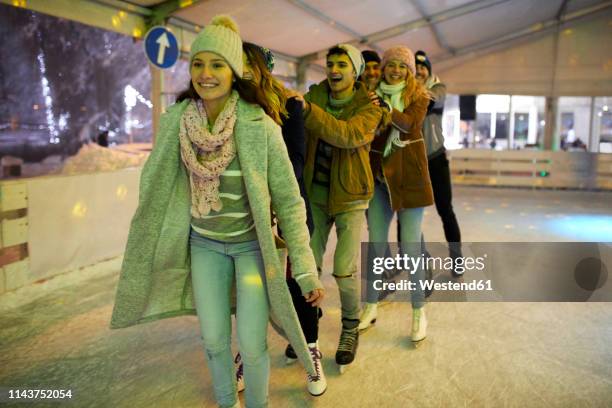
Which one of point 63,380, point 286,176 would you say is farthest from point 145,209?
point 63,380

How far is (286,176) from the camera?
71.2 inches

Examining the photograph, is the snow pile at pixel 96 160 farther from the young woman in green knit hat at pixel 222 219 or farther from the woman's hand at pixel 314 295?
the woman's hand at pixel 314 295

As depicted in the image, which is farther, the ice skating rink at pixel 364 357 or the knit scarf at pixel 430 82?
the knit scarf at pixel 430 82

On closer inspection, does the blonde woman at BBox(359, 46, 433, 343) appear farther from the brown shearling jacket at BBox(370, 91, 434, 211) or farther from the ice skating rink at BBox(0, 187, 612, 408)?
the ice skating rink at BBox(0, 187, 612, 408)

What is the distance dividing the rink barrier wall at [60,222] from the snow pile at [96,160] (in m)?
0.24

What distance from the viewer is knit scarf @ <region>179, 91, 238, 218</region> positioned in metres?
1.74

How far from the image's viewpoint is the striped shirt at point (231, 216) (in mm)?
1796

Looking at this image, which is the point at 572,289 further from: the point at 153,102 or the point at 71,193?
the point at 153,102

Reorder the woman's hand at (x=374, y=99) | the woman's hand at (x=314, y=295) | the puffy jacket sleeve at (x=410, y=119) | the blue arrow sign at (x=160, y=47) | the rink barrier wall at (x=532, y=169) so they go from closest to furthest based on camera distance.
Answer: the woman's hand at (x=314, y=295) < the woman's hand at (x=374, y=99) < the puffy jacket sleeve at (x=410, y=119) < the blue arrow sign at (x=160, y=47) < the rink barrier wall at (x=532, y=169)

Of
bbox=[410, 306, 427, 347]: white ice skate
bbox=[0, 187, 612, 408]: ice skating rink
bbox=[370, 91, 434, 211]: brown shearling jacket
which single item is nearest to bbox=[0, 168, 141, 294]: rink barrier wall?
bbox=[0, 187, 612, 408]: ice skating rink

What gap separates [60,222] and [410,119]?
3.13m

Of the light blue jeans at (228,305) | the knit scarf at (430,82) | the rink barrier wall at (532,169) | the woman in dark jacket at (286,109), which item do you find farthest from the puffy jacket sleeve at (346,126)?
the rink barrier wall at (532,169)

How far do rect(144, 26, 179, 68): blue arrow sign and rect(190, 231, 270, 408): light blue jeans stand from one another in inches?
151

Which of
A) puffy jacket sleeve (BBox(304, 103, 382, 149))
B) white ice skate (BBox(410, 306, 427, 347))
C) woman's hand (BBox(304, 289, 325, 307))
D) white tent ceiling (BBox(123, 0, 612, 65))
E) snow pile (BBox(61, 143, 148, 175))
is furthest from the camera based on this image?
white tent ceiling (BBox(123, 0, 612, 65))
